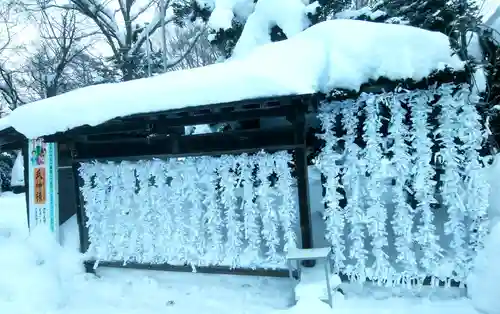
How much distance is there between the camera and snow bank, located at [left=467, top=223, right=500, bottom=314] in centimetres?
475

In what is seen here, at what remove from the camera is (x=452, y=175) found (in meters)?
5.29

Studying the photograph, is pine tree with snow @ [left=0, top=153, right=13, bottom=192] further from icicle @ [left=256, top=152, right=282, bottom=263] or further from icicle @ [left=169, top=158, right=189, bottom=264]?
icicle @ [left=256, top=152, right=282, bottom=263]

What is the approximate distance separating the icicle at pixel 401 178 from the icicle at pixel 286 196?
144cm

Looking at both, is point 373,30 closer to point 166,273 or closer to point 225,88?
point 225,88

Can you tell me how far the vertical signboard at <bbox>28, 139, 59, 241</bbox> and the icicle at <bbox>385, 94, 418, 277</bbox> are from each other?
5.90 meters

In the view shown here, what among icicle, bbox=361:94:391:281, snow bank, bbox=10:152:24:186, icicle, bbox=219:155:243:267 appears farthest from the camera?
snow bank, bbox=10:152:24:186

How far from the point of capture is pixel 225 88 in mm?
5547

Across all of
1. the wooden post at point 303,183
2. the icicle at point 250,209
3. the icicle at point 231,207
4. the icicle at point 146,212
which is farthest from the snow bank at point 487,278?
the icicle at point 146,212

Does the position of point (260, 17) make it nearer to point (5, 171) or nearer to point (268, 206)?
point (268, 206)

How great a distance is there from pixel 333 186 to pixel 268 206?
102 cm

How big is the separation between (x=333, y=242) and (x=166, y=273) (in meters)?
3.04

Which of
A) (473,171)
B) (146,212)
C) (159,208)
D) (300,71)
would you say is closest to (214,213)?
(159,208)

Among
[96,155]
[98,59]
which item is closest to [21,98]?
[98,59]

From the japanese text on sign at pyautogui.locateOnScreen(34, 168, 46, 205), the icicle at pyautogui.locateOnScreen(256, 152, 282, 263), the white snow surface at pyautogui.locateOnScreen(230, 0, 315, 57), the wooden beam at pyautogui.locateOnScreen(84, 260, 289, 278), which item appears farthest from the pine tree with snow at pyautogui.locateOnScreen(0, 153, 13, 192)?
the icicle at pyautogui.locateOnScreen(256, 152, 282, 263)
